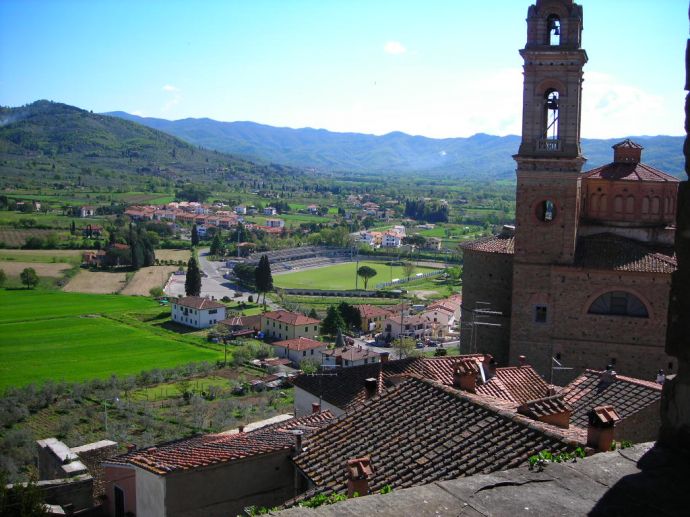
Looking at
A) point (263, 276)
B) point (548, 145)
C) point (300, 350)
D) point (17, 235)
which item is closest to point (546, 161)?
point (548, 145)

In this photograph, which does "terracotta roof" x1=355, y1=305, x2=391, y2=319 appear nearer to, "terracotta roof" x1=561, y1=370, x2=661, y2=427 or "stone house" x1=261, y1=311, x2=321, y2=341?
"stone house" x1=261, y1=311, x2=321, y2=341

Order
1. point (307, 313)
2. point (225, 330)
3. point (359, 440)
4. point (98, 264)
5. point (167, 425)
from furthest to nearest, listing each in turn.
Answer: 1. point (98, 264)
2. point (307, 313)
3. point (225, 330)
4. point (167, 425)
5. point (359, 440)

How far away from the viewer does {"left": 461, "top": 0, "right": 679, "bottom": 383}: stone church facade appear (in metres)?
21.2

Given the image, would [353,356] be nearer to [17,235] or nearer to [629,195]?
[629,195]

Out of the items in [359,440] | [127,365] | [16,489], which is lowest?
[127,365]

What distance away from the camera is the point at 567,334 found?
21.9m

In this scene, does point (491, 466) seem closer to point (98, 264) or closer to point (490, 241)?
point (490, 241)

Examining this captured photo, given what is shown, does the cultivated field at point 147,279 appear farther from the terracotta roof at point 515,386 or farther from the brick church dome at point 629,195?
the terracotta roof at point 515,386

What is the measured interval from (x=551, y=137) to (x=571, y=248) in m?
3.24

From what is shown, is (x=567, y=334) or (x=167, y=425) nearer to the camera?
(x=567, y=334)

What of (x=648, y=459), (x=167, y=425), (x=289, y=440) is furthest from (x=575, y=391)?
(x=167, y=425)

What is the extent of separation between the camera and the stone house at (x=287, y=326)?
174ft

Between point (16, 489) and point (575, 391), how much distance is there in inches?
351

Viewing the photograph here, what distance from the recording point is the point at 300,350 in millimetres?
47500
